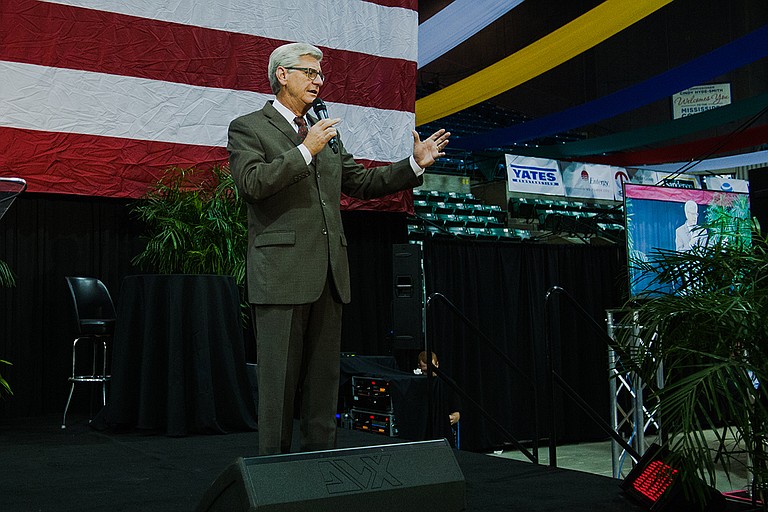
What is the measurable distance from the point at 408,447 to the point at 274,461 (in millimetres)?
402

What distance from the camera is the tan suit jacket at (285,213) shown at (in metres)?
2.09

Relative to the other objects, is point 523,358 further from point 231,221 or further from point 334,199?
point 334,199

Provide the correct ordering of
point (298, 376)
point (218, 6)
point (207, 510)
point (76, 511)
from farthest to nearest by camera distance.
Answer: point (218, 6) → point (76, 511) → point (298, 376) → point (207, 510)

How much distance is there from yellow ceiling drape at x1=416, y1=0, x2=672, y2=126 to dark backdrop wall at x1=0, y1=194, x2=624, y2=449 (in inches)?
61.5

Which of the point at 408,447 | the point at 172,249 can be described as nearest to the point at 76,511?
the point at 408,447

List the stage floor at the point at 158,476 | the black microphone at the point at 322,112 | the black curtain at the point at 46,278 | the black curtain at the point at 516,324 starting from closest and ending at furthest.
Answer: the black microphone at the point at 322,112
the stage floor at the point at 158,476
the black curtain at the point at 46,278
the black curtain at the point at 516,324

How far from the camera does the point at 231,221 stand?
491 centimetres

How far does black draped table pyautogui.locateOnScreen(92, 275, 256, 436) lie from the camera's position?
4.20 m

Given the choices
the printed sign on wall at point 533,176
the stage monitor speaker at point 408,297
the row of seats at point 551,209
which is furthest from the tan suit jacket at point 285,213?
the printed sign on wall at point 533,176

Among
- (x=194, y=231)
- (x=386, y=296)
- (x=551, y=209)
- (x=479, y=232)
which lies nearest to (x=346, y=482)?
(x=194, y=231)

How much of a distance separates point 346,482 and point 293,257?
0.63m

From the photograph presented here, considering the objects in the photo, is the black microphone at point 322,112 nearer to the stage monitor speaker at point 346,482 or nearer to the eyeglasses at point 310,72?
the eyeglasses at point 310,72

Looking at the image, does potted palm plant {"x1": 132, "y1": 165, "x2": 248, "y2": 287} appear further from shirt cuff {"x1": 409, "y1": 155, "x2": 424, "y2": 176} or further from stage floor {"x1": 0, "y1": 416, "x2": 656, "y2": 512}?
shirt cuff {"x1": 409, "y1": 155, "x2": 424, "y2": 176}

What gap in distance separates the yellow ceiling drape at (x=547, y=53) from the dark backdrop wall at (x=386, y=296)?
1561 millimetres
